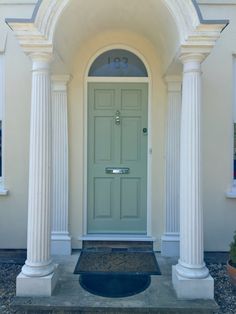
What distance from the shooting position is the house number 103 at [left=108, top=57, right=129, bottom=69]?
15.9ft

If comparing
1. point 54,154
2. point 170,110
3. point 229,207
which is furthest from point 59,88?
point 229,207

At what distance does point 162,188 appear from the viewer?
186 inches

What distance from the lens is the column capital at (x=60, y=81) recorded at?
4539mm

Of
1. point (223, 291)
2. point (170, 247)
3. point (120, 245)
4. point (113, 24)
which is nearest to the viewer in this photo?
point (223, 291)

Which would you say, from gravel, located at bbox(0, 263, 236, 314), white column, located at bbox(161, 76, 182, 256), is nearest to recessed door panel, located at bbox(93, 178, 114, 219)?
white column, located at bbox(161, 76, 182, 256)

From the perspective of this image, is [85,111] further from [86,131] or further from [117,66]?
[117,66]

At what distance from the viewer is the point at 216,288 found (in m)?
3.75

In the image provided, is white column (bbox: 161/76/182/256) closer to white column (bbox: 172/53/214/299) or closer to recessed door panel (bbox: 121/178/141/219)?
recessed door panel (bbox: 121/178/141/219)

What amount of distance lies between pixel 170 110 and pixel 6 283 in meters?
3.15

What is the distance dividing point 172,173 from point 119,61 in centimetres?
189

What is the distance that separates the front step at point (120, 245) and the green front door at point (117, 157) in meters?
0.19

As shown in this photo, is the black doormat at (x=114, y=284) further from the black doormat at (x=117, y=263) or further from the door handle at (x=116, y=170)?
the door handle at (x=116, y=170)

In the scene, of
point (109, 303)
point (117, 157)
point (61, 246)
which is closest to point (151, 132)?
point (117, 157)

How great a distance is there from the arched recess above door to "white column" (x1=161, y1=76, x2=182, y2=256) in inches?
23.0
